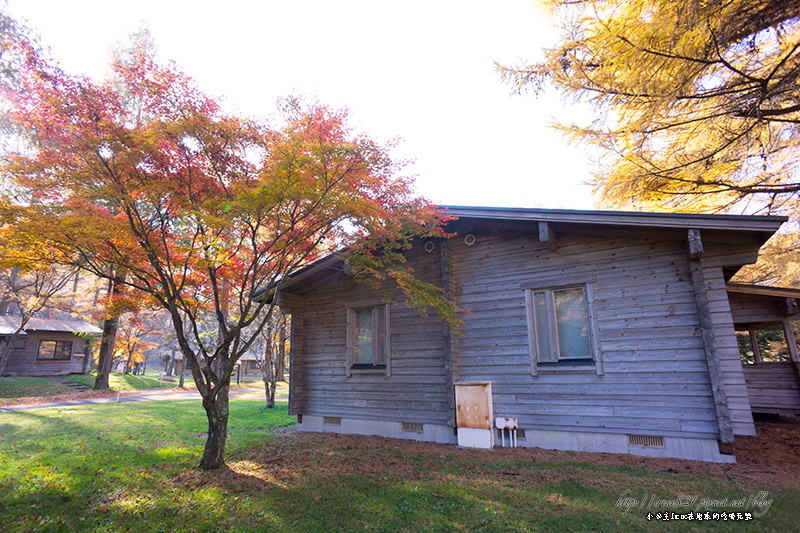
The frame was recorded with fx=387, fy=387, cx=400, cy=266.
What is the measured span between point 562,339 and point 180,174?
763 cm

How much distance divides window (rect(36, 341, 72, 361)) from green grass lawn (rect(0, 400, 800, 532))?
22.3 meters

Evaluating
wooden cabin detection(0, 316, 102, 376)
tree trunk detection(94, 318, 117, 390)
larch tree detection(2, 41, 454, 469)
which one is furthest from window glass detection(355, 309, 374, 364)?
wooden cabin detection(0, 316, 102, 376)

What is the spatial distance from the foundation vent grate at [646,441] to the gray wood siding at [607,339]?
0.50 feet

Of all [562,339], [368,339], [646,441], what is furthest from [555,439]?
[368,339]

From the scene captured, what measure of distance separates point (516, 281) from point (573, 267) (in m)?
1.15

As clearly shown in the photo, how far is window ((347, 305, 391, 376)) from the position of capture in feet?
31.9

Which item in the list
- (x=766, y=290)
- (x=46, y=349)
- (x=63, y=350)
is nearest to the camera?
(x=766, y=290)

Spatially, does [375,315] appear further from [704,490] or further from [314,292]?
[704,490]

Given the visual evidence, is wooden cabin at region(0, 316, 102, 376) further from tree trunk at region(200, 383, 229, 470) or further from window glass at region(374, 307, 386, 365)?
tree trunk at region(200, 383, 229, 470)

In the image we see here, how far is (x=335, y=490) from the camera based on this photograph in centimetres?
529

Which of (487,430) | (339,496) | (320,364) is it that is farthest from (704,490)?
(320,364)

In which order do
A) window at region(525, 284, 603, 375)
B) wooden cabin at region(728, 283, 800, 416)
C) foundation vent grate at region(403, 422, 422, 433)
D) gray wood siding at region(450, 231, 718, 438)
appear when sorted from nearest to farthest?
gray wood siding at region(450, 231, 718, 438), window at region(525, 284, 603, 375), foundation vent grate at region(403, 422, 422, 433), wooden cabin at region(728, 283, 800, 416)

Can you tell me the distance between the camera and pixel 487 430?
24.8ft

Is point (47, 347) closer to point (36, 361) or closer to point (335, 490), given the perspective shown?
point (36, 361)
